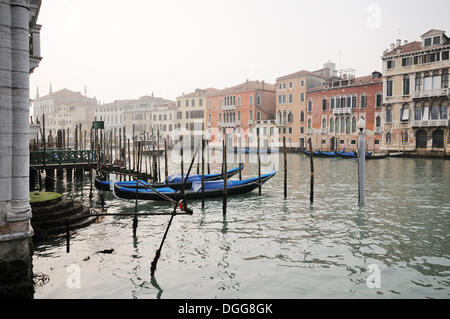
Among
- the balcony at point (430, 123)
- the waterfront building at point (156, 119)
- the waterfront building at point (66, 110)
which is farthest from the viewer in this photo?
the waterfront building at point (66, 110)

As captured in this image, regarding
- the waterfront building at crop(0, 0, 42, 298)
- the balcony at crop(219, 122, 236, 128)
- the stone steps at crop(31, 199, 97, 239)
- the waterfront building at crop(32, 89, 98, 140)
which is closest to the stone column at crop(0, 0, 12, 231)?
the waterfront building at crop(0, 0, 42, 298)

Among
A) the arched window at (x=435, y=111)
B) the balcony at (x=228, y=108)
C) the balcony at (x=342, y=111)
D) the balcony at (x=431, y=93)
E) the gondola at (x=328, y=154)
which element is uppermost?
the balcony at (x=228, y=108)

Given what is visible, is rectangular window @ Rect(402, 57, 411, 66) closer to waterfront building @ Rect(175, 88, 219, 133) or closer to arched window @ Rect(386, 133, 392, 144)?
arched window @ Rect(386, 133, 392, 144)

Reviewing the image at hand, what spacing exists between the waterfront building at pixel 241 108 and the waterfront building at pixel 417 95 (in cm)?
1425

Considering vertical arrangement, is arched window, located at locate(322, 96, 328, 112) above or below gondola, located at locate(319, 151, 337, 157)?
above

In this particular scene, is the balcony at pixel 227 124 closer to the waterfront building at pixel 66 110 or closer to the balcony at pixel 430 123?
the balcony at pixel 430 123

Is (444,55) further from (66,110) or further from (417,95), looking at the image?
(66,110)

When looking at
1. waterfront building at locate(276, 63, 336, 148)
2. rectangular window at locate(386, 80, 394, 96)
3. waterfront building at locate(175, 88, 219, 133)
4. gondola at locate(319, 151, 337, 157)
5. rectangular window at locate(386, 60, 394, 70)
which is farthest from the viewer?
waterfront building at locate(175, 88, 219, 133)

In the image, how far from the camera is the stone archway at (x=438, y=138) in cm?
2747

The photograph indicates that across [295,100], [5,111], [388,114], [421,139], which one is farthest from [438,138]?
[5,111]

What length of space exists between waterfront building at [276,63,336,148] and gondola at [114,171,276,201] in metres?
25.6

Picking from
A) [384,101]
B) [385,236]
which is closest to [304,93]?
[384,101]

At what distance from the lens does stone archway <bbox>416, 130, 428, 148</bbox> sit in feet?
92.9

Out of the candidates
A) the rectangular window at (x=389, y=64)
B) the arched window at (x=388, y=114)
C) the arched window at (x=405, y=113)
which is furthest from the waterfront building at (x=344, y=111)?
the arched window at (x=405, y=113)
